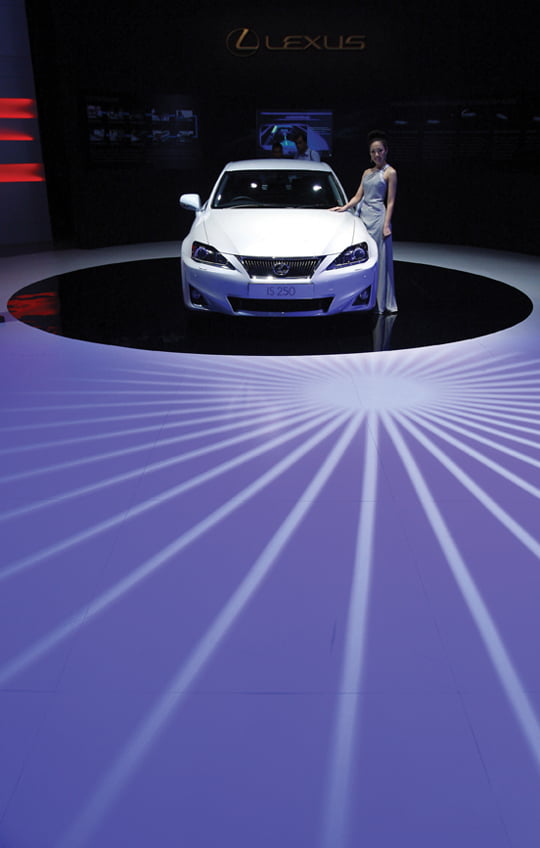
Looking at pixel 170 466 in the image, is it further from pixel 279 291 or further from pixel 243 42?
pixel 243 42

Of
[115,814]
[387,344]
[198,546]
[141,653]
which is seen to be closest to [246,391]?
[387,344]

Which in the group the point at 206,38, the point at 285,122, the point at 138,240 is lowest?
the point at 138,240

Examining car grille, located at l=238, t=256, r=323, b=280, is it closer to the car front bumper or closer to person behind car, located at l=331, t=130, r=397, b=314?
the car front bumper

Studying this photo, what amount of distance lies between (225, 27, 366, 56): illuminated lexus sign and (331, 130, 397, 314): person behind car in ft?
21.2

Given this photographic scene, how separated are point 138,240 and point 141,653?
36.7 feet

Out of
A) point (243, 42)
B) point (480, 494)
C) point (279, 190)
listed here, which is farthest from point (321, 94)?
point (480, 494)

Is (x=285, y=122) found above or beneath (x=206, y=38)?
beneath

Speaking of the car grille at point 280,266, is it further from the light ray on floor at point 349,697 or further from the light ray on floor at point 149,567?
the light ray on floor at point 349,697

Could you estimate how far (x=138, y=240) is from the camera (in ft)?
41.1

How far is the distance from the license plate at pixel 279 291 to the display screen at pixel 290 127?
295 inches

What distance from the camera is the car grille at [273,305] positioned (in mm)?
5672

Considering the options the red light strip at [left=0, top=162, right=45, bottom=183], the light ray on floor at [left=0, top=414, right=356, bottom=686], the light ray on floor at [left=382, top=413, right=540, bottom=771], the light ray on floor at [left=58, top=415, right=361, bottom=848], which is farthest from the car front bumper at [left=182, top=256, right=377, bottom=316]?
the red light strip at [left=0, top=162, right=45, bottom=183]

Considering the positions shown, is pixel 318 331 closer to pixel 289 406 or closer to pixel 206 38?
pixel 289 406

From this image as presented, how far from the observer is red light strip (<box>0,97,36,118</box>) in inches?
458
